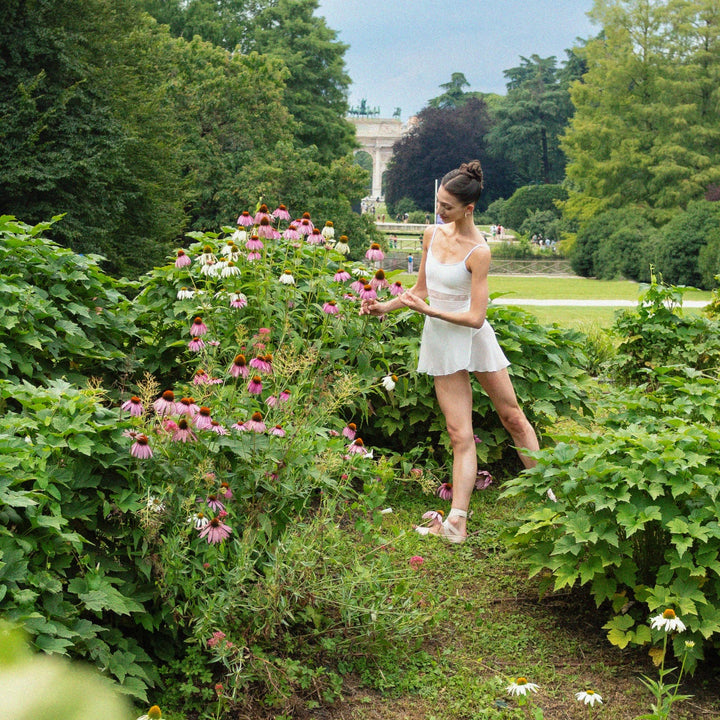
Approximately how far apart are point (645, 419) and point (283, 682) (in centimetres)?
209

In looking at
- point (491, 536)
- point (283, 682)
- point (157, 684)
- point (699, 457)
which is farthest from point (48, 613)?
point (491, 536)

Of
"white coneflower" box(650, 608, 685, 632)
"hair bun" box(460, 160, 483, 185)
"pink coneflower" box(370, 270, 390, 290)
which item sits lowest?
"white coneflower" box(650, 608, 685, 632)

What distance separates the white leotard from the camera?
4188mm

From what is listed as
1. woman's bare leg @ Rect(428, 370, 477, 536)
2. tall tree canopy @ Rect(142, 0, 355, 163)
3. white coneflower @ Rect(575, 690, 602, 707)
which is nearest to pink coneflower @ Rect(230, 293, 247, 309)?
woman's bare leg @ Rect(428, 370, 477, 536)

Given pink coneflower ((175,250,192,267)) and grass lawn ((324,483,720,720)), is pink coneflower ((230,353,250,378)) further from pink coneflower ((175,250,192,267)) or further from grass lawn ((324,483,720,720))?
pink coneflower ((175,250,192,267))

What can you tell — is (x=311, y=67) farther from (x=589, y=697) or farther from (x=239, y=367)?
(x=589, y=697)

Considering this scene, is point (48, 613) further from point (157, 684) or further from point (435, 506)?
point (435, 506)

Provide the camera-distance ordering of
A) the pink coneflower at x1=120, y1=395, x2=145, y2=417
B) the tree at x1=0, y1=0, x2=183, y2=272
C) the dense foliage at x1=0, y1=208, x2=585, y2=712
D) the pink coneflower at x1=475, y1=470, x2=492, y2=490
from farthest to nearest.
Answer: the tree at x1=0, y1=0, x2=183, y2=272, the pink coneflower at x1=475, y1=470, x2=492, y2=490, the pink coneflower at x1=120, y1=395, x2=145, y2=417, the dense foliage at x1=0, y1=208, x2=585, y2=712

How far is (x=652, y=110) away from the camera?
131 ft

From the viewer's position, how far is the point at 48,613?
2344 mm

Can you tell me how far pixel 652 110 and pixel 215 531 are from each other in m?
41.4

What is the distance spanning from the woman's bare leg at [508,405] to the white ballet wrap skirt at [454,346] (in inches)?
2.5

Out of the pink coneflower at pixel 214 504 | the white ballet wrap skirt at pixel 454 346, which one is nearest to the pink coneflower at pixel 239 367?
the pink coneflower at pixel 214 504

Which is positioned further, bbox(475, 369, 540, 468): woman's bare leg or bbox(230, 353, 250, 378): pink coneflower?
bbox(475, 369, 540, 468): woman's bare leg
